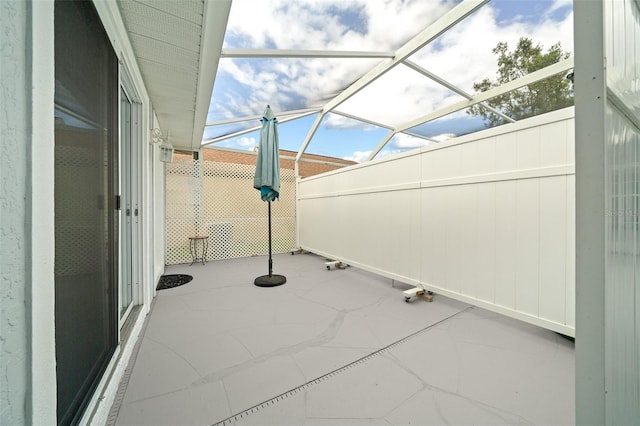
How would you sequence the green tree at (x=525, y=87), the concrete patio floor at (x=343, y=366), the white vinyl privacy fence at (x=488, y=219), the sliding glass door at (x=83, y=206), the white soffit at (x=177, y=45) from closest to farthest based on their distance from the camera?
the sliding glass door at (x=83, y=206), the concrete patio floor at (x=343, y=366), the white soffit at (x=177, y=45), the white vinyl privacy fence at (x=488, y=219), the green tree at (x=525, y=87)

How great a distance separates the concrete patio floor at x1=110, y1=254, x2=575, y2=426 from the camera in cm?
127

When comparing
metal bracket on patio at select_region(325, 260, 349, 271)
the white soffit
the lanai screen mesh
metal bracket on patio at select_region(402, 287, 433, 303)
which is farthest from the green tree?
the lanai screen mesh

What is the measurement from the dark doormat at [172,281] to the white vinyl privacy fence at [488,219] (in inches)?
118

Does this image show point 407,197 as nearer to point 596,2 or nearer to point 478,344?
point 478,344

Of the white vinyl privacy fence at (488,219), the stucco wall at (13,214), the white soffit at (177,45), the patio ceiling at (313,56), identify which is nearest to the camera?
the stucco wall at (13,214)

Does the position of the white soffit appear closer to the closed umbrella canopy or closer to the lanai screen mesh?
the closed umbrella canopy

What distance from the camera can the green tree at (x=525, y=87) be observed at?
143 inches

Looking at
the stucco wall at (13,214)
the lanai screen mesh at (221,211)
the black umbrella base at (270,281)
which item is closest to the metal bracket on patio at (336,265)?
the black umbrella base at (270,281)

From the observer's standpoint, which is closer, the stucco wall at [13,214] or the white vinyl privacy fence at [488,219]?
the stucco wall at [13,214]

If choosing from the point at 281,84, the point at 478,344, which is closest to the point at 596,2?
the point at 478,344

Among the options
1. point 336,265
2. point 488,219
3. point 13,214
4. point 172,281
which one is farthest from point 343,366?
point 172,281

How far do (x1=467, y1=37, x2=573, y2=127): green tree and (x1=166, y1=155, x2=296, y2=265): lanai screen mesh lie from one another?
15.7 feet

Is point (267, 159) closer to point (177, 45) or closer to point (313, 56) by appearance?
point (313, 56)

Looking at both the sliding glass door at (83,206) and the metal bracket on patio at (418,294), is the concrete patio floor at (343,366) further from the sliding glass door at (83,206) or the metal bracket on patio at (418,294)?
the sliding glass door at (83,206)
